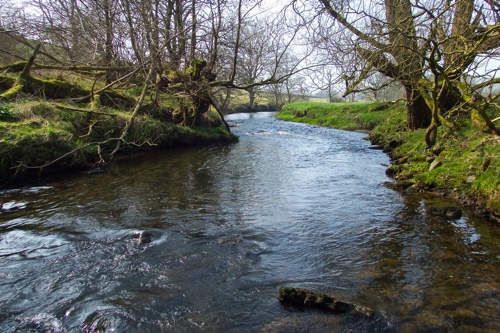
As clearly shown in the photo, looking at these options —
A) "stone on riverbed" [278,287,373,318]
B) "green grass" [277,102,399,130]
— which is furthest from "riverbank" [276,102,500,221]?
"green grass" [277,102,399,130]

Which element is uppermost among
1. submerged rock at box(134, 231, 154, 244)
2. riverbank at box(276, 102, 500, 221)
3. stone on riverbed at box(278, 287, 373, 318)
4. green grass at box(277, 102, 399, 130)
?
green grass at box(277, 102, 399, 130)

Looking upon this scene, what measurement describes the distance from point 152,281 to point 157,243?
110 cm

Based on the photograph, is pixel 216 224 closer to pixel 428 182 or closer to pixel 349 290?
pixel 349 290

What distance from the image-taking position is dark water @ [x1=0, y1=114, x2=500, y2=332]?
3496mm

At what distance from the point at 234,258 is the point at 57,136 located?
23.9 feet

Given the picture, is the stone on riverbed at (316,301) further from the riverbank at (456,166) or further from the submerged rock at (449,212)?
the riverbank at (456,166)

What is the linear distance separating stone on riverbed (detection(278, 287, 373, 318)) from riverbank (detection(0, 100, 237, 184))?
7424mm

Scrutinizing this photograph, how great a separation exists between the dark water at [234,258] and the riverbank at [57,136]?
104 centimetres

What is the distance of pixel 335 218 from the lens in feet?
20.6

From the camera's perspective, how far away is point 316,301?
3643 millimetres

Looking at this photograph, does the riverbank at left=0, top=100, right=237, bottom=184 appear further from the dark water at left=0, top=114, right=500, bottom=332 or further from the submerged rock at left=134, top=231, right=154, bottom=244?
the submerged rock at left=134, top=231, right=154, bottom=244

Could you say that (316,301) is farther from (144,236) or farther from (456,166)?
(456,166)

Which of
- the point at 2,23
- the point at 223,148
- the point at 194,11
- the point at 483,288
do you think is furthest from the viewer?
the point at 223,148

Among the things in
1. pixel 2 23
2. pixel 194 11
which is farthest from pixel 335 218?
pixel 2 23
